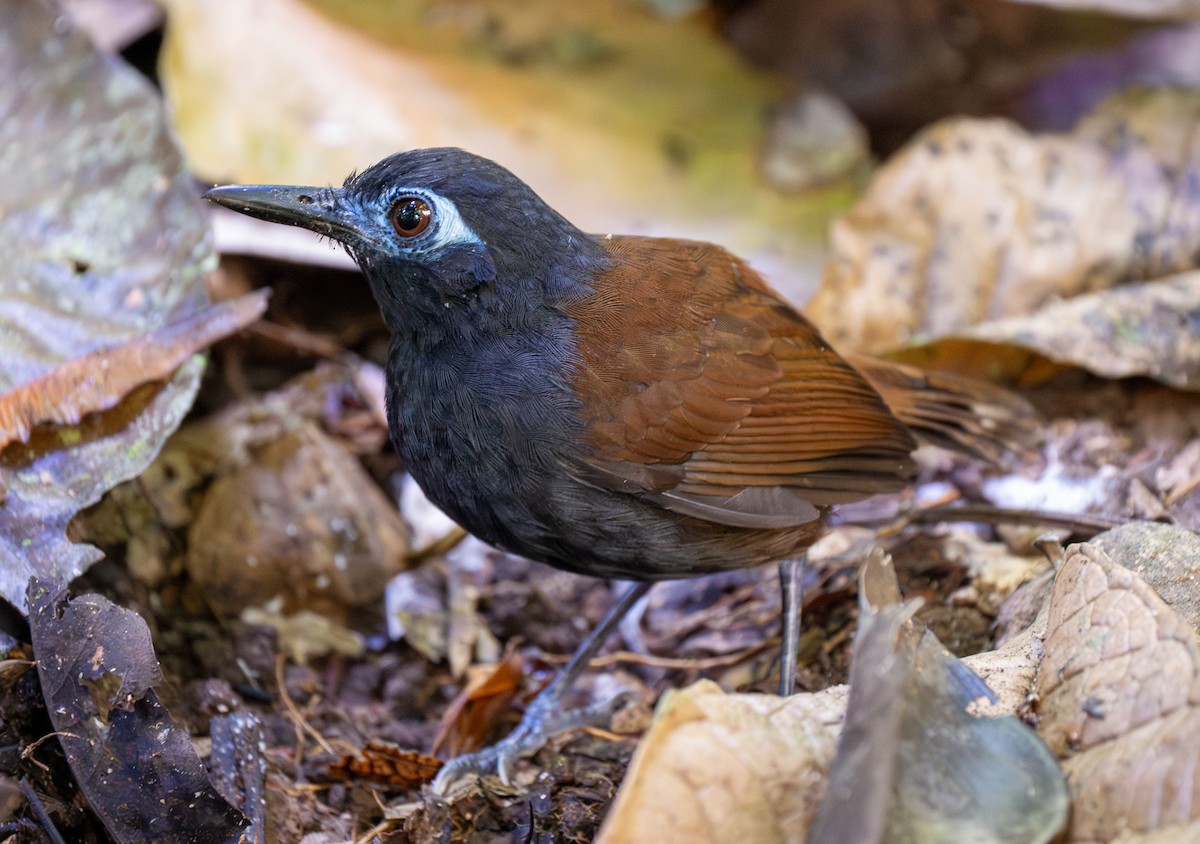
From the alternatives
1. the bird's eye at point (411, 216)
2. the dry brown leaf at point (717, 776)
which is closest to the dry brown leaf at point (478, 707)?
the bird's eye at point (411, 216)

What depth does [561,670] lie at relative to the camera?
4078 mm

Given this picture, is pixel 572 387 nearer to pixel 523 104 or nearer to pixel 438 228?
pixel 438 228

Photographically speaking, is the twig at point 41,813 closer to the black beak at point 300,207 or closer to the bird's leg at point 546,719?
the bird's leg at point 546,719

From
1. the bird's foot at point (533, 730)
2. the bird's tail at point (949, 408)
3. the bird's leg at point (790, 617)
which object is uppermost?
the bird's tail at point (949, 408)

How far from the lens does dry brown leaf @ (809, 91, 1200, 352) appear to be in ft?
16.3

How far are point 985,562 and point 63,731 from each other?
Result: 9.09 feet

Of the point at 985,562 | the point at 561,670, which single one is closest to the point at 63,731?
the point at 561,670

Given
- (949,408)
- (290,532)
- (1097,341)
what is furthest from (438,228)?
(1097,341)

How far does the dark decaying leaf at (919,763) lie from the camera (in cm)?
215

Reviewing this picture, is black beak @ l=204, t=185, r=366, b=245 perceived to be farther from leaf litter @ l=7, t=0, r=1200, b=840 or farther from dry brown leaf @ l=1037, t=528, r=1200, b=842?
dry brown leaf @ l=1037, t=528, r=1200, b=842

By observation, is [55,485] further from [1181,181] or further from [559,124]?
[1181,181]

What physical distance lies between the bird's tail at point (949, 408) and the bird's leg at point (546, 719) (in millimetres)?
1087

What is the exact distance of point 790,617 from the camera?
12.1 feet

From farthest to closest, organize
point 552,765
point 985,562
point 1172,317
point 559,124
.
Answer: point 559,124
point 1172,317
point 985,562
point 552,765
